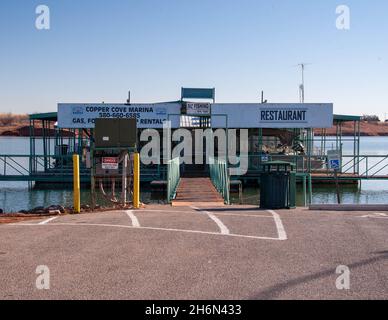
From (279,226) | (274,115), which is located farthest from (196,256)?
(274,115)

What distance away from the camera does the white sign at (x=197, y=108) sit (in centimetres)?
2955

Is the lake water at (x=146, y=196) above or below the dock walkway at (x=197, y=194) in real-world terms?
below

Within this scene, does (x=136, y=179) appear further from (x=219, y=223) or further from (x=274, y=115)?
(x=274, y=115)

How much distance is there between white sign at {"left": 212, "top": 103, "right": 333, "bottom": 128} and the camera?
97.7ft

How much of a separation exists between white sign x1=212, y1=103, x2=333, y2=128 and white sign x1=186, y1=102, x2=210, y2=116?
364 millimetres

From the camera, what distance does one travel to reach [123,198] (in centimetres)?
1466

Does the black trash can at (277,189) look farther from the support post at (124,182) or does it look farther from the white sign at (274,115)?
the white sign at (274,115)

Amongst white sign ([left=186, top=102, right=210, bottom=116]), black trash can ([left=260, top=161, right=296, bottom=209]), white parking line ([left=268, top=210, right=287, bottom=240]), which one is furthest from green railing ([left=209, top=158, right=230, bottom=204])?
white sign ([left=186, top=102, right=210, bottom=116])

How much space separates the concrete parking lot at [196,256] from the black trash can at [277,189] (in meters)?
1.83

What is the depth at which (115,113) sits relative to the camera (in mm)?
29875

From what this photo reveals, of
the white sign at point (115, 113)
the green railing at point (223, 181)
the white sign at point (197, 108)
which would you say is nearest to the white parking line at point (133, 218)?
the green railing at point (223, 181)

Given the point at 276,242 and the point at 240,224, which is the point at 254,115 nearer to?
the point at 240,224

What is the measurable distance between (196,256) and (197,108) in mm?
22217

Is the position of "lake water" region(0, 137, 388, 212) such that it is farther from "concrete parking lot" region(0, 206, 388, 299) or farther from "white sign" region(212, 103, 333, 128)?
"concrete parking lot" region(0, 206, 388, 299)
